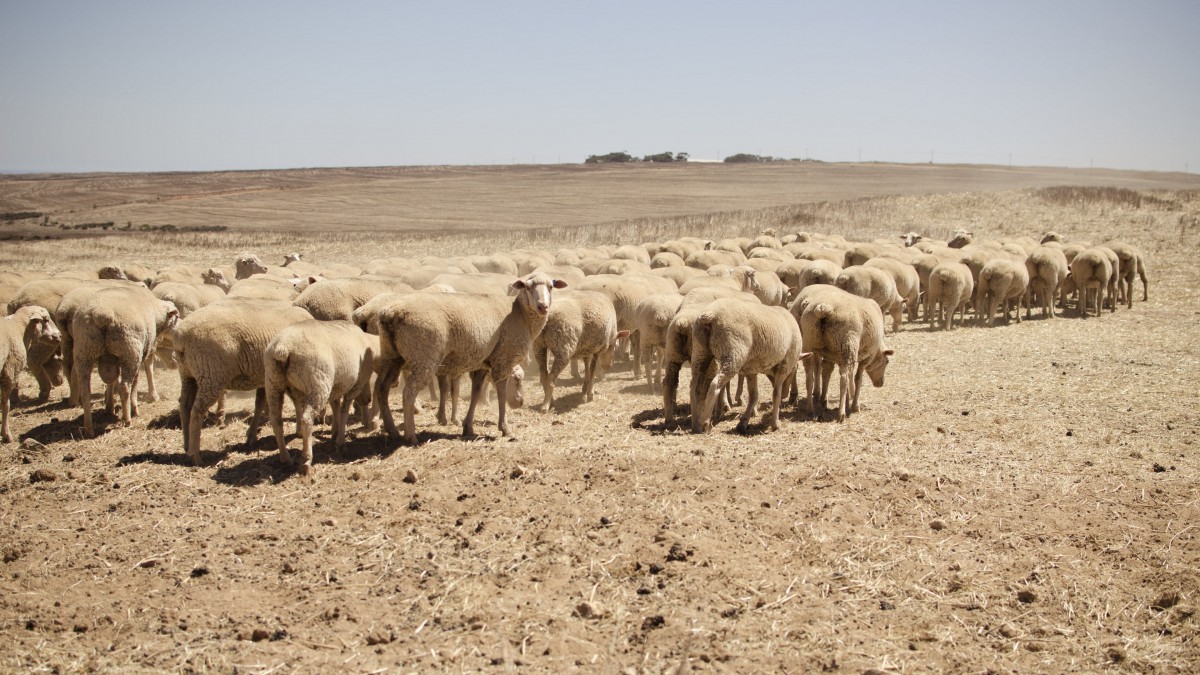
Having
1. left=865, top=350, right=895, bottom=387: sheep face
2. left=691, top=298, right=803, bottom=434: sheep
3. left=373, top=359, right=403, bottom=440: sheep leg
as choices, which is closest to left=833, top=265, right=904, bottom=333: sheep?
left=865, top=350, right=895, bottom=387: sheep face

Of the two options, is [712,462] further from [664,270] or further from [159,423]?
[664,270]

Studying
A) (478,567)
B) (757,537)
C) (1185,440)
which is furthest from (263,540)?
(1185,440)

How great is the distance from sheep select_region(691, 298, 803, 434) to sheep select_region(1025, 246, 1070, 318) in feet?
49.5

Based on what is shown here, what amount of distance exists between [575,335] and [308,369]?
4976mm

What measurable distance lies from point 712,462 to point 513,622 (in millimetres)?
3663

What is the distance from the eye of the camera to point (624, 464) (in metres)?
9.03

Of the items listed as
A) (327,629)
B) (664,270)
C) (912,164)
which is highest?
(912,164)

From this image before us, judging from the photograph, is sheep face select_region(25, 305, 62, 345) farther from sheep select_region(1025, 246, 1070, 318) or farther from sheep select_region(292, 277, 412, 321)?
sheep select_region(1025, 246, 1070, 318)

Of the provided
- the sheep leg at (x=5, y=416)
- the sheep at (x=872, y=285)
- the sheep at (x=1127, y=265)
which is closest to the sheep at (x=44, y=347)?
the sheep leg at (x=5, y=416)

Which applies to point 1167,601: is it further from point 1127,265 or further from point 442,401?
point 1127,265

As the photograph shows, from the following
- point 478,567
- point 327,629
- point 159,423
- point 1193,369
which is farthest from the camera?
point 1193,369

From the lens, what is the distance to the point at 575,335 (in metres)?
13.0

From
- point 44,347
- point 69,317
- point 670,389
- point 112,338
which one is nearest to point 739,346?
point 670,389

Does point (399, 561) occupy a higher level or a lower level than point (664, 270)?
lower
